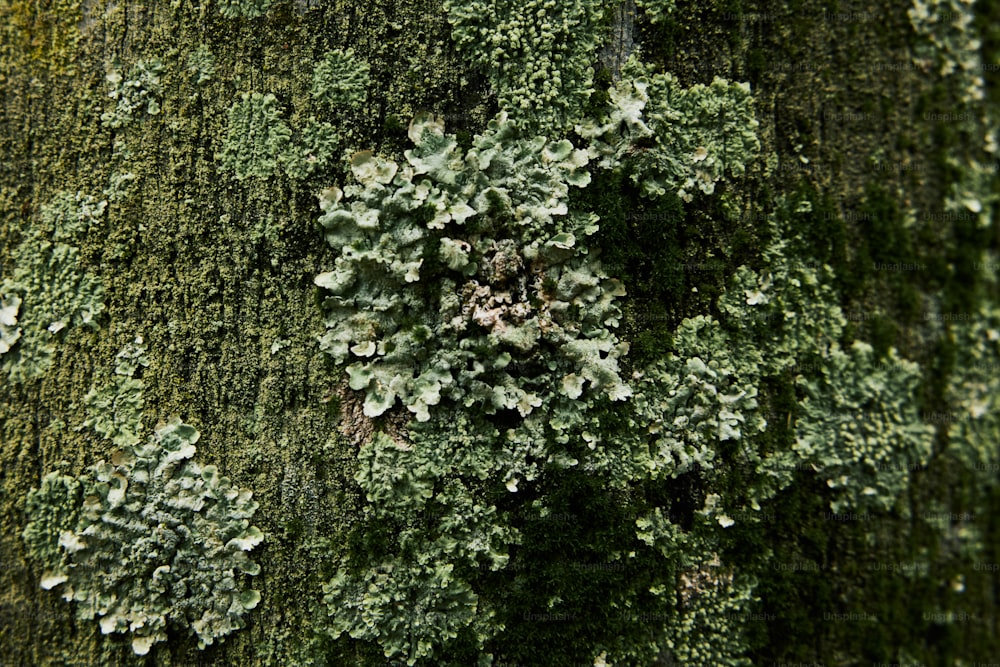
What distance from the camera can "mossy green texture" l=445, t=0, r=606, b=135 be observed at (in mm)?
1660

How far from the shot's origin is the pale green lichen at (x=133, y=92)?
5.78 feet

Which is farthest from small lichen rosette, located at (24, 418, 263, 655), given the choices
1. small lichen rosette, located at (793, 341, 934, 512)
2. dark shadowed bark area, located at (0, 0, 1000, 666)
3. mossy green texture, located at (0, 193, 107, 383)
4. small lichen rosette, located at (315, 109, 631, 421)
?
small lichen rosette, located at (793, 341, 934, 512)

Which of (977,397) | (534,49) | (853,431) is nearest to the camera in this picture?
(534,49)

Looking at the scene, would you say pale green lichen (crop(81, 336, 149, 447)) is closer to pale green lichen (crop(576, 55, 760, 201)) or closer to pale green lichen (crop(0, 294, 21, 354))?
pale green lichen (crop(0, 294, 21, 354))

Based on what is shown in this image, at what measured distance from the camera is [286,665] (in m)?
1.74

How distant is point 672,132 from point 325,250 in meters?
1.03

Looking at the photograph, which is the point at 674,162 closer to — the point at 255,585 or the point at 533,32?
the point at 533,32

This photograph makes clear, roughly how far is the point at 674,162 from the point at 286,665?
1800mm

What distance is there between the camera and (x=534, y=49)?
1.67 metres

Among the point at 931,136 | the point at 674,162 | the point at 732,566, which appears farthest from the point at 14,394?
the point at 931,136

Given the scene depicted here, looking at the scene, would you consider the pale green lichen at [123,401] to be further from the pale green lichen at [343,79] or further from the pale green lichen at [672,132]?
the pale green lichen at [672,132]

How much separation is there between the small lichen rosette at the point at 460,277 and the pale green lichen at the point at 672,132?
0.38ft

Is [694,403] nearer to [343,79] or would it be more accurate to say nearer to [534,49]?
[534,49]

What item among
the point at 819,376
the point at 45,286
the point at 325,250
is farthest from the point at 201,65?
the point at 819,376
